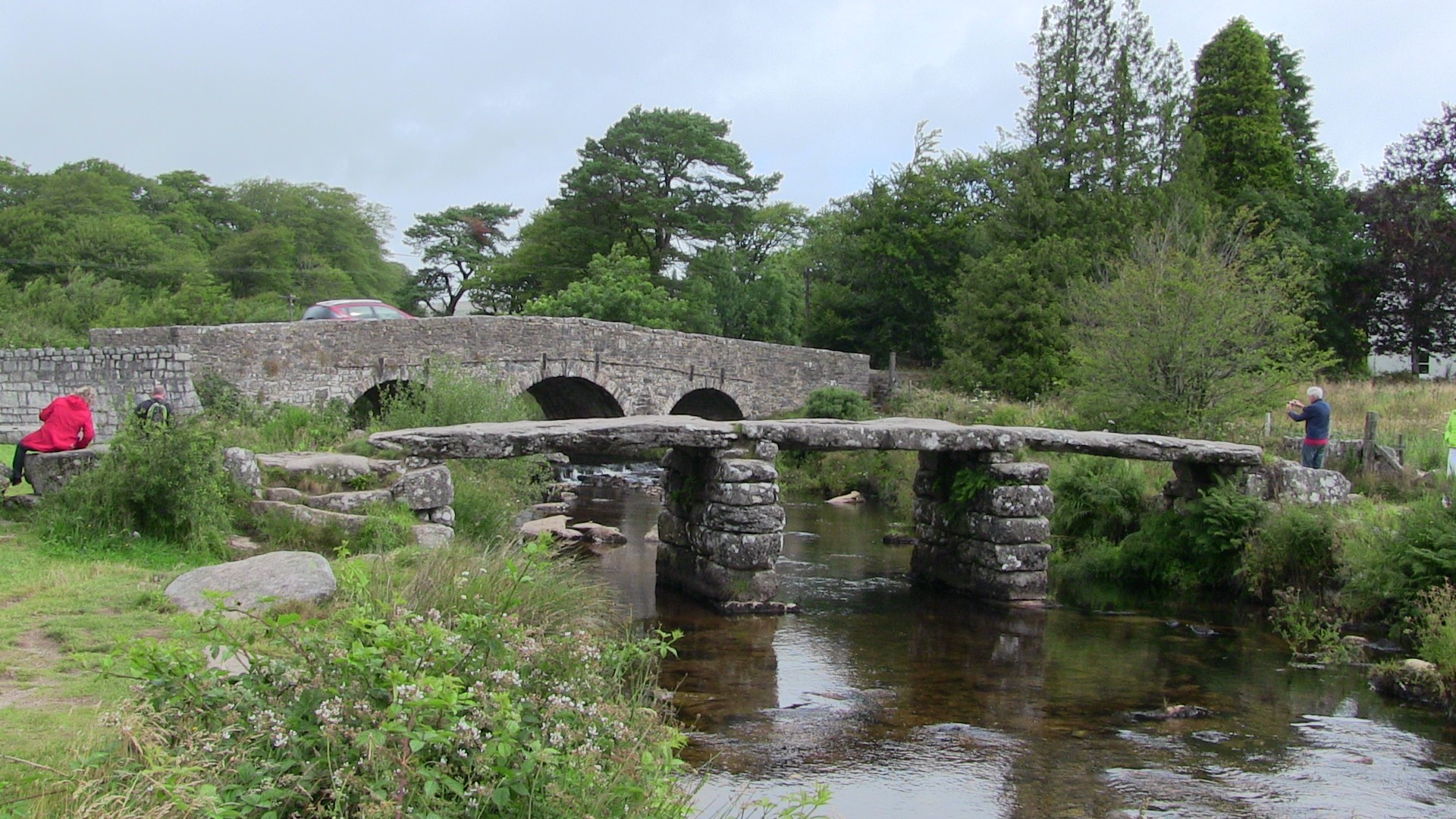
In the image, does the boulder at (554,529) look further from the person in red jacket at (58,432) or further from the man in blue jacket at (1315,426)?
the man in blue jacket at (1315,426)

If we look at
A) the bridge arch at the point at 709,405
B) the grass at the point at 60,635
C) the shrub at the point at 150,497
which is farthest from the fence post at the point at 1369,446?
the bridge arch at the point at 709,405

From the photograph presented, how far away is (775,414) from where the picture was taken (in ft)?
84.7

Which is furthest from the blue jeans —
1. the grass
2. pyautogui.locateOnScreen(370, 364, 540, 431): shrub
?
the grass

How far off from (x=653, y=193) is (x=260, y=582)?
2963 centimetres

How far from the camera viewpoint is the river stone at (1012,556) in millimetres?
12234

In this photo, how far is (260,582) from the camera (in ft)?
23.4

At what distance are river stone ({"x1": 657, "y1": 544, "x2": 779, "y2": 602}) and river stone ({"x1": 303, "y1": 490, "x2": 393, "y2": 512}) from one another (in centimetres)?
339

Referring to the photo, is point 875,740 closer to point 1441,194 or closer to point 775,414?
point 775,414

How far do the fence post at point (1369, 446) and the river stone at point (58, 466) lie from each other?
44.9 feet

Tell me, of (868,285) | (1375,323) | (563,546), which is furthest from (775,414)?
(1375,323)

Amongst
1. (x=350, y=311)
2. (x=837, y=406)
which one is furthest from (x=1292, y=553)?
(x=350, y=311)

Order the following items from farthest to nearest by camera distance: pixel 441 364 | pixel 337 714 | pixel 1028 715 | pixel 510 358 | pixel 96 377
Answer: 1. pixel 510 358
2. pixel 441 364
3. pixel 96 377
4. pixel 1028 715
5. pixel 337 714

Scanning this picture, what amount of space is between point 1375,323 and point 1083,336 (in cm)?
1264

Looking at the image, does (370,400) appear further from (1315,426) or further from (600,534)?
(1315,426)
